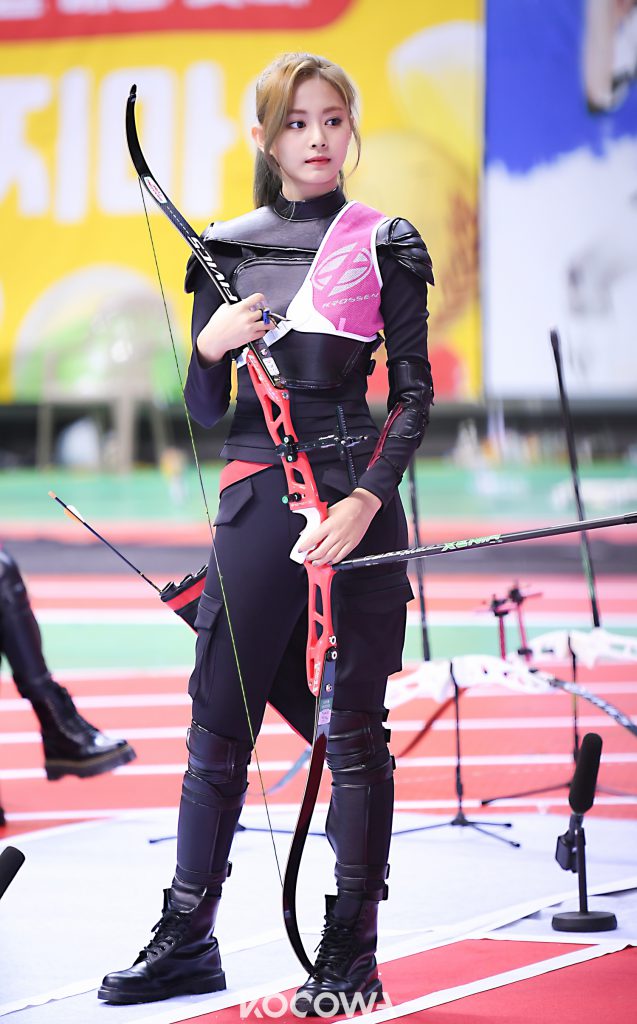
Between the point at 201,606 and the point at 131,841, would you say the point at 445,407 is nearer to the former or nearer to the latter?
the point at 131,841

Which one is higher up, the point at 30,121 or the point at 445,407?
the point at 30,121

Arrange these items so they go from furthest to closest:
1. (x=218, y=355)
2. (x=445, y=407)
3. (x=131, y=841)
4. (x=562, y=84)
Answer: (x=445, y=407), (x=562, y=84), (x=131, y=841), (x=218, y=355)

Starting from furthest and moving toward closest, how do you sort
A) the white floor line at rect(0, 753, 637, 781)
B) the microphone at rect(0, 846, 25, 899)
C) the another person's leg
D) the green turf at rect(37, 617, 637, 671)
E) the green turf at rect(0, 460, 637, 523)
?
the green turf at rect(0, 460, 637, 523) → the green turf at rect(37, 617, 637, 671) → the white floor line at rect(0, 753, 637, 781) → the another person's leg → the microphone at rect(0, 846, 25, 899)

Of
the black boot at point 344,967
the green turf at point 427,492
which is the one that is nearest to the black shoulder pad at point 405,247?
the black boot at point 344,967

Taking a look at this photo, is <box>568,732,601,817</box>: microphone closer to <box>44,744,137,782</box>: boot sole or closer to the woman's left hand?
the woman's left hand

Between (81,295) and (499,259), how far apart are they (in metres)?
2.78

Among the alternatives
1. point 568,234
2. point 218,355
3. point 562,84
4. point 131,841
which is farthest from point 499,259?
point 218,355

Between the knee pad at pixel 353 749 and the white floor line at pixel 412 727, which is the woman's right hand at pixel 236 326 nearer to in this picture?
the knee pad at pixel 353 749

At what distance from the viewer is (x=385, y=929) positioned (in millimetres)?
2619

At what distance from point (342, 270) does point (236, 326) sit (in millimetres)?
197

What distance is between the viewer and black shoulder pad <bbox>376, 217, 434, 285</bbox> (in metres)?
2.20

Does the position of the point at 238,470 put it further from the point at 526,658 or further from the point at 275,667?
the point at 526,658

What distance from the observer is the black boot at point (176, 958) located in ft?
7.21

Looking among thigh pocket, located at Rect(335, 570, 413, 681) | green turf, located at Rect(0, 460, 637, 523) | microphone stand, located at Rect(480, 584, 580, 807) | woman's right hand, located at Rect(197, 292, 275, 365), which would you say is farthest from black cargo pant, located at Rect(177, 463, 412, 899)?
green turf, located at Rect(0, 460, 637, 523)
